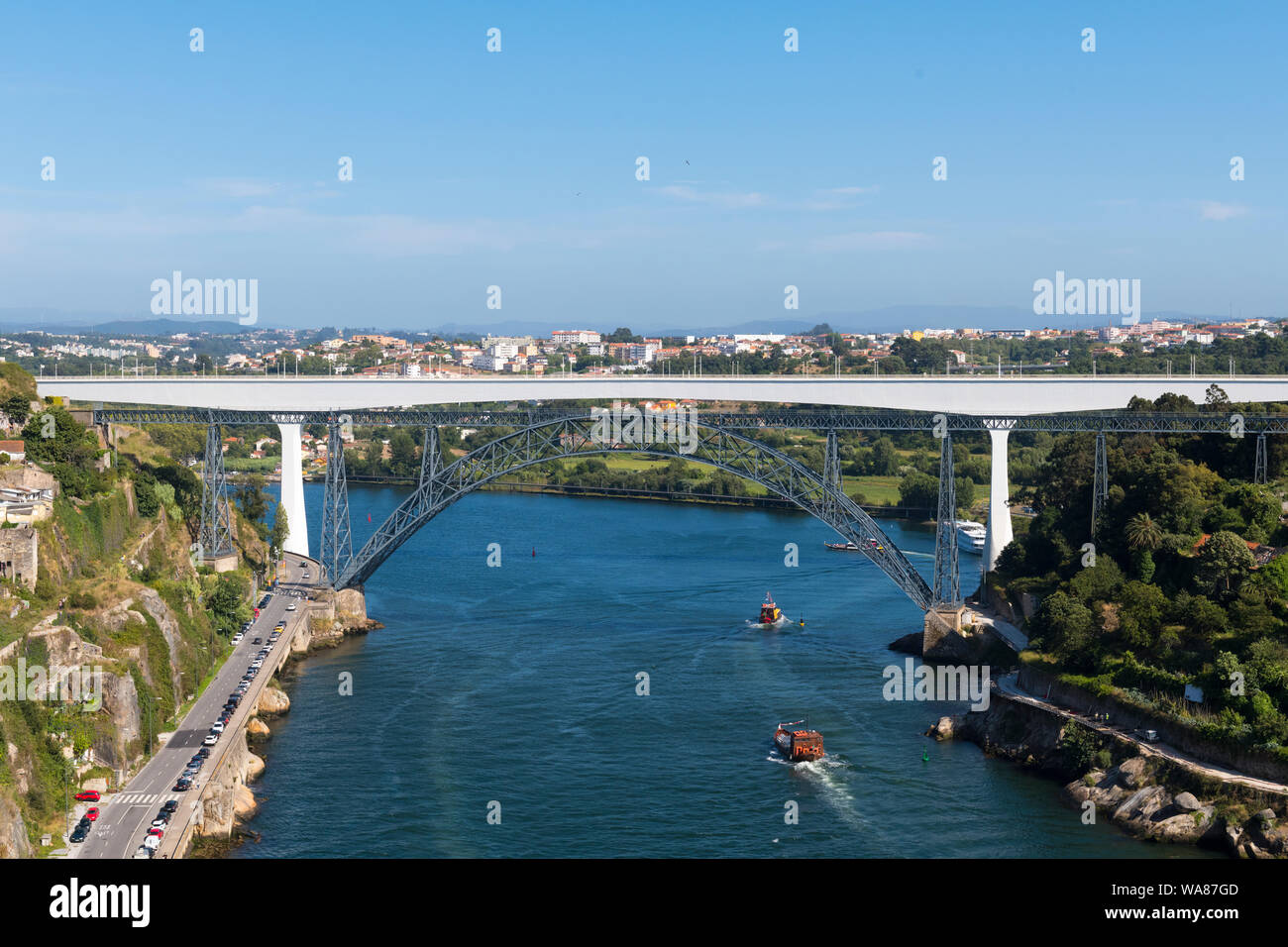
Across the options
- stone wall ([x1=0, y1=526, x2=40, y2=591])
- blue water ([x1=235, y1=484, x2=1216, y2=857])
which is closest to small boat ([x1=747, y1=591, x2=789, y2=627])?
blue water ([x1=235, y1=484, x2=1216, y2=857])

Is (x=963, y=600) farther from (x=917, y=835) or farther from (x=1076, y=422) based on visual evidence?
(x=917, y=835)

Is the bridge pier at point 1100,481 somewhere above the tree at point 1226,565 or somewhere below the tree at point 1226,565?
above

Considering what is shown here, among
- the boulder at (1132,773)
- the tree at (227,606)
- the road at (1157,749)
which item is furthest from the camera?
the tree at (227,606)

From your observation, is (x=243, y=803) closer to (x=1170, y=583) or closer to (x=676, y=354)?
(x=1170, y=583)

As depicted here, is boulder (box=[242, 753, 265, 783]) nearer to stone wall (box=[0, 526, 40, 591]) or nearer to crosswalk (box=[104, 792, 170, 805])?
crosswalk (box=[104, 792, 170, 805])

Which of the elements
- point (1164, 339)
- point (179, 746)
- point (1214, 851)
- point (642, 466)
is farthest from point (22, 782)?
point (1164, 339)

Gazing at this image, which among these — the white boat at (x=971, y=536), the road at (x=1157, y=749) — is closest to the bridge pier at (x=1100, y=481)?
the road at (x=1157, y=749)

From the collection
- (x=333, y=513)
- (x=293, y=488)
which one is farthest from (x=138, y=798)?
(x=293, y=488)

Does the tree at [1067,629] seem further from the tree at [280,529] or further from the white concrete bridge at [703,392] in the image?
the tree at [280,529]
